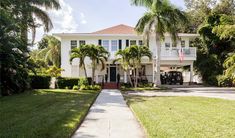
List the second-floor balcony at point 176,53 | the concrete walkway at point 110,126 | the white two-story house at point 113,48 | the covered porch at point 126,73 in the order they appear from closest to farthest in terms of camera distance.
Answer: the concrete walkway at point 110,126
the second-floor balcony at point 176,53
the white two-story house at point 113,48
the covered porch at point 126,73

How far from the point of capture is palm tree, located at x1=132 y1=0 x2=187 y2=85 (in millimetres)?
31825

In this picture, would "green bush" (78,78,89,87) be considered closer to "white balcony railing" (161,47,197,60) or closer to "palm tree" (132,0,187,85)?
"palm tree" (132,0,187,85)

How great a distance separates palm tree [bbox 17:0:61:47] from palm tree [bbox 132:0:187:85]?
8.42 meters

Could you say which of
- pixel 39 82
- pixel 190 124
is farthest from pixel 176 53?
pixel 190 124

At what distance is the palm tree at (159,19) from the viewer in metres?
31.8

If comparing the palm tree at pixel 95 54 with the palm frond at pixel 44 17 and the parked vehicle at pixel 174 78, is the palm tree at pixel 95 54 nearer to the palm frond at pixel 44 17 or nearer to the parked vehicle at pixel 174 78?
the palm frond at pixel 44 17

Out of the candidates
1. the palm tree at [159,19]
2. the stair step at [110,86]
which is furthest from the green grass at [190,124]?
the stair step at [110,86]

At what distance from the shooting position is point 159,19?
31.9 m

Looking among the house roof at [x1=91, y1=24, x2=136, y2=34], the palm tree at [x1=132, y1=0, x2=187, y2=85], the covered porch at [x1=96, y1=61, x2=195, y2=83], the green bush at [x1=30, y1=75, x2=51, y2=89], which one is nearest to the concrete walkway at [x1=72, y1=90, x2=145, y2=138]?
the green bush at [x1=30, y1=75, x2=51, y2=89]

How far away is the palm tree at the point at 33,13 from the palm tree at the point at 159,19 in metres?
8.42

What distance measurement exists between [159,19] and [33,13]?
12.1m

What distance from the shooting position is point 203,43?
39719 millimetres

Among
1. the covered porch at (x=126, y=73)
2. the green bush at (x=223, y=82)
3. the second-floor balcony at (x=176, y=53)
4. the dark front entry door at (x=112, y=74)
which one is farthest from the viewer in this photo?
the dark front entry door at (x=112, y=74)

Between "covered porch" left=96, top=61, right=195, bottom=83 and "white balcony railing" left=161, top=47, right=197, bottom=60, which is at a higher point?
"white balcony railing" left=161, top=47, right=197, bottom=60
